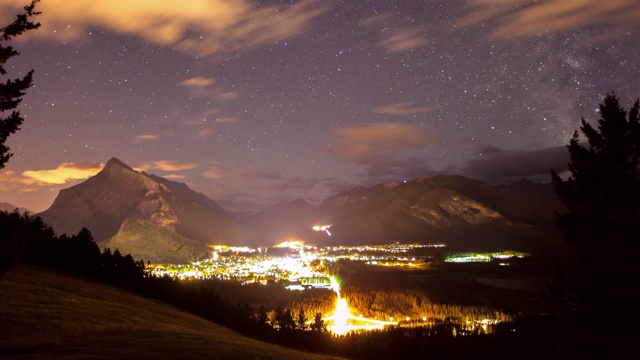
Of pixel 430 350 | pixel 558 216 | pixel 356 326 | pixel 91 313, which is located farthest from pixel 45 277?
pixel 356 326

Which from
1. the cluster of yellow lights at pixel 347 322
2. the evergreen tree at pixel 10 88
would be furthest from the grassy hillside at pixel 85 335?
the cluster of yellow lights at pixel 347 322

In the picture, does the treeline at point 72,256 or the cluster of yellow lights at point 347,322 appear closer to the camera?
the treeline at point 72,256

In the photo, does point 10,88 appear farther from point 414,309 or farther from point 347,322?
point 414,309

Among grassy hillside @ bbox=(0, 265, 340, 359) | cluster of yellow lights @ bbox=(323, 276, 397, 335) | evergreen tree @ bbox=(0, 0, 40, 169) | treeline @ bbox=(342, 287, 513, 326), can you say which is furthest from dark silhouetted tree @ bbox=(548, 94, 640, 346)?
treeline @ bbox=(342, 287, 513, 326)

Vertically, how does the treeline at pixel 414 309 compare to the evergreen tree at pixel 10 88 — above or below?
below

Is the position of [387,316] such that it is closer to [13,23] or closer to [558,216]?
[558,216]

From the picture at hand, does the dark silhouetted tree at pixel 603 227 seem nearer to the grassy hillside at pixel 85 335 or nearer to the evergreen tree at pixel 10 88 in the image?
the grassy hillside at pixel 85 335

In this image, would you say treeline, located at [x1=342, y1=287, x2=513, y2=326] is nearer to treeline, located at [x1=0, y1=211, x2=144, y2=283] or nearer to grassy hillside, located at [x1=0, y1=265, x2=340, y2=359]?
treeline, located at [x1=0, y1=211, x2=144, y2=283]

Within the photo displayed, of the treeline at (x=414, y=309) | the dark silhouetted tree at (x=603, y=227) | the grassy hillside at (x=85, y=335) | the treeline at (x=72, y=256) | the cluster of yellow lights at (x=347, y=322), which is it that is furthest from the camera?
the treeline at (x=414, y=309)

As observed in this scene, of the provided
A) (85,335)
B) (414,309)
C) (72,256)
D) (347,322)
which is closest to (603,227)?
(85,335)
